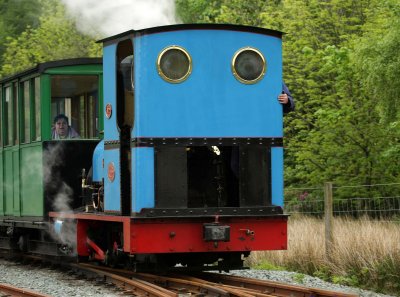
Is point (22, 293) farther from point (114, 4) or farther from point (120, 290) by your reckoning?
point (114, 4)

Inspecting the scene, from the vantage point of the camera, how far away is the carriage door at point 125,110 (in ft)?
34.4

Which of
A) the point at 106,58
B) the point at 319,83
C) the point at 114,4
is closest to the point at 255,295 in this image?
the point at 106,58

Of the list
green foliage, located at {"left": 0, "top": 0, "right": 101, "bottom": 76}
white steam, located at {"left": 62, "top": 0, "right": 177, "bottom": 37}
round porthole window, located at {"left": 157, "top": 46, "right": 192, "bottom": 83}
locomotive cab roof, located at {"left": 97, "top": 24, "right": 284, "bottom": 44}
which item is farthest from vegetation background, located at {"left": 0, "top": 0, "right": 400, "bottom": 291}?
green foliage, located at {"left": 0, "top": 0, "right": 101, "bottom": 76}

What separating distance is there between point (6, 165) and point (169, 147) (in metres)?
4.87

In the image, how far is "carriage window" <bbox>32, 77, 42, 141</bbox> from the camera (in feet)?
42.3

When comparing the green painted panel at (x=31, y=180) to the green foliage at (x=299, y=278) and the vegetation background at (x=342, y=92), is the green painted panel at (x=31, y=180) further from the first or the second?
the vegetation background at (x=342, y=92)

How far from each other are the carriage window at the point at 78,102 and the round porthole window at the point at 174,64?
2.94 meters

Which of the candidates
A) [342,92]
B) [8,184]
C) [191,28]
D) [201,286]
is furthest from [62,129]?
[342,92]

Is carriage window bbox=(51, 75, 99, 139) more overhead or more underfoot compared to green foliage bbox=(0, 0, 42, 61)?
more underfoot

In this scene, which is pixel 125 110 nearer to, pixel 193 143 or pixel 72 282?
pixel 193 143

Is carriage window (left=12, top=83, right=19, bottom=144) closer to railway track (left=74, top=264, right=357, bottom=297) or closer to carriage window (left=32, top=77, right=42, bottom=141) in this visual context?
carriage window (left=32, top=77, right=42, bottom=141)

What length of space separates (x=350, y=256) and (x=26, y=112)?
4870 millimetres

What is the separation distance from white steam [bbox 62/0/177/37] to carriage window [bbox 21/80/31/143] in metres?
1.87

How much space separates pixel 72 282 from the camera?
37.8 feet
